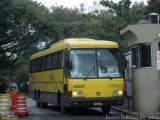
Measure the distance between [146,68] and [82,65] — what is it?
287 centimetres

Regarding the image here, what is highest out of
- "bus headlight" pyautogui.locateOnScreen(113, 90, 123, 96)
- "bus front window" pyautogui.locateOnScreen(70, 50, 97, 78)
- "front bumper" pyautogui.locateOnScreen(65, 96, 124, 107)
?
"bus front window" pyautogui.locateOnScreen(70, 50, 97, 78)

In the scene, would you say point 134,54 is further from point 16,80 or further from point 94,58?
point 16,80

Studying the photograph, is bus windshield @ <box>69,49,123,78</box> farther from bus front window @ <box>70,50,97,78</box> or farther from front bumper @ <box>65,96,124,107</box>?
front bumper @ <box>65,96,124,107</box>

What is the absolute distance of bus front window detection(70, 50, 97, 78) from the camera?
21453 mm

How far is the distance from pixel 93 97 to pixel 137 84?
2.41 meters

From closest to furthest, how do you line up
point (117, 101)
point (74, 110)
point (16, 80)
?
1. point (117, 101)
2. point (74, 110)
3. point (16, 80)

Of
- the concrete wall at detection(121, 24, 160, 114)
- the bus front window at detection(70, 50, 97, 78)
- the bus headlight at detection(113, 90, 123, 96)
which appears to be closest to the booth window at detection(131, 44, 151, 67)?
the concrete wall at detection(121, 24, 160, 114)

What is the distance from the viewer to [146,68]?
2197 cm

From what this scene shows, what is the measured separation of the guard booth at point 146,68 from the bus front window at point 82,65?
7.18 feet

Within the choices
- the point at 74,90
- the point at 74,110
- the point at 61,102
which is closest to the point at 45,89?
the point at 74,110

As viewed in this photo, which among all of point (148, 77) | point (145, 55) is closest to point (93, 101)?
point (148, 77)

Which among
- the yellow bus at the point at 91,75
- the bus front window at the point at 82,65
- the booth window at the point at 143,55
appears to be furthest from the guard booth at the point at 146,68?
the bus front window at the point at 82,65

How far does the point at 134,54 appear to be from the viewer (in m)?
23.7

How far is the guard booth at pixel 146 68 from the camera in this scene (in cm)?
2167
